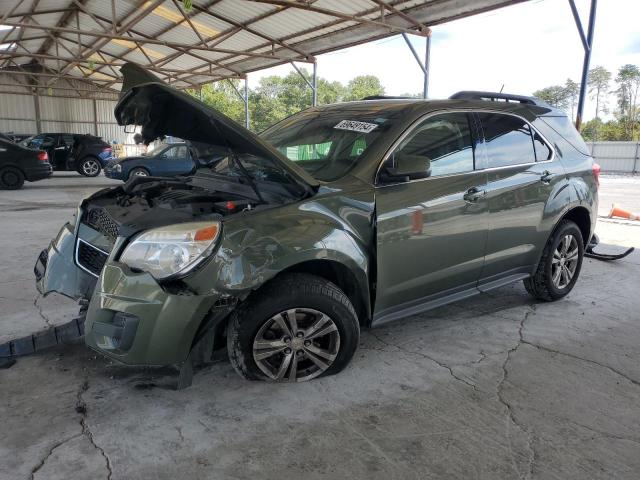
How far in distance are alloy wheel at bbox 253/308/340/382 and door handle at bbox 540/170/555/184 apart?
7.28 ft

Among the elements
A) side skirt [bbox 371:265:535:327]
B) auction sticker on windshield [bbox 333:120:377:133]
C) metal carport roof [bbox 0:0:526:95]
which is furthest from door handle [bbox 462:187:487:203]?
metal carport roof [bbox 0:0:526:95]

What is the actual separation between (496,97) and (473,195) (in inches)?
51.5

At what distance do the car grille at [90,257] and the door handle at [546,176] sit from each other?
3209mm

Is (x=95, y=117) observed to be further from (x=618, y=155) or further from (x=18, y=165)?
(x=618, y=155)

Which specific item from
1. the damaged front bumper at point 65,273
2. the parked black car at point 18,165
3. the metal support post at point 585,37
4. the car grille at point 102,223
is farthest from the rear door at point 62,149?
the car grille at point 102,223

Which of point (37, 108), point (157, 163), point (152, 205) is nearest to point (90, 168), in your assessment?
point (157, 163)

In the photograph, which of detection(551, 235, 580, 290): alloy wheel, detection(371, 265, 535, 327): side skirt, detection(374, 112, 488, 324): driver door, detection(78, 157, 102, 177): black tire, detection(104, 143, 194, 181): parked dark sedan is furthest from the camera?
detection(78, 157, 102, 177): black tire

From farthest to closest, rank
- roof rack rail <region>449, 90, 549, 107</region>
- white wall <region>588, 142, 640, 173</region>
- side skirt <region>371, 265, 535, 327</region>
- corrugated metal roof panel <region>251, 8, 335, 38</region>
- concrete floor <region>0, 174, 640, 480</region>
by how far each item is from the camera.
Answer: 1. white wall <region>588, 142, 640, 173</region>
2. corrugated metal roof panel <region>251, 8, 335, 38</region>
3. roof rack rail <region>449, 90, 549, 107</region>
4. side skirt <region>371, 265, 535, 327</region>
5. concrete floor <region>0, 174, 640, 480</region>

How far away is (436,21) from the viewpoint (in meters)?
11.9

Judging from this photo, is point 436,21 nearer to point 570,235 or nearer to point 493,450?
point 570,235

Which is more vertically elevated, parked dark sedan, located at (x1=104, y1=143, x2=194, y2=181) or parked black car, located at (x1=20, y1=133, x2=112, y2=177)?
parked black car, located at (x1=20, y1=133, x2=112, y2=177)

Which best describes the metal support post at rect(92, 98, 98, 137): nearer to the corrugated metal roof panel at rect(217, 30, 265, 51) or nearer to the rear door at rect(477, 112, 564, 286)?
the corrugated metal roof panel at rect(217, 30, 265, 51)

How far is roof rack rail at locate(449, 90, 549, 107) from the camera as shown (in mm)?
Result: 4078

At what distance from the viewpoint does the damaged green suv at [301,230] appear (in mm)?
2367
